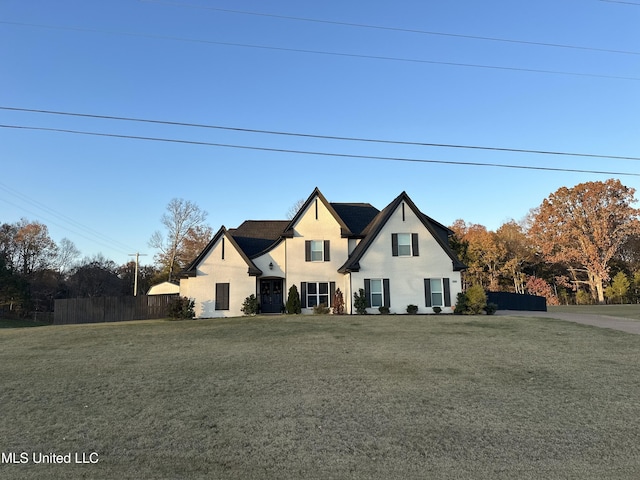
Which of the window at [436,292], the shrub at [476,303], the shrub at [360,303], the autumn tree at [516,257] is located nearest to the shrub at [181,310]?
the shrub at [360,303]

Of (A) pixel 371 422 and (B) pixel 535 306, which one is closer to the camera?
(A) pixel 371 422

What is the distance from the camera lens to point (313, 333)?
15.2m

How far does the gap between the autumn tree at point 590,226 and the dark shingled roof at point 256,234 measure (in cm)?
3194

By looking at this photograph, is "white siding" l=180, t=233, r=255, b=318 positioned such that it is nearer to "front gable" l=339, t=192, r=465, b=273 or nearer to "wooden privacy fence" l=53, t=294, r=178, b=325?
"wooden privacy fence" l=53, t=294, r=178, b=325

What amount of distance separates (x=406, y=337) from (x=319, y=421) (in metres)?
8.77

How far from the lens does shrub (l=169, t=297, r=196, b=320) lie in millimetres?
24859

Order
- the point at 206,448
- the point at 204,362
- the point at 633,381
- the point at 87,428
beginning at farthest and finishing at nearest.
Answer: the point at 204,362 < the point at 633,381 < the point at 87,428 < the point at 206,448

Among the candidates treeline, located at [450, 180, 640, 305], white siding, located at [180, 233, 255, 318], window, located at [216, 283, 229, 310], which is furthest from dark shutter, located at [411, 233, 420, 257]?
treeline, located at [450, 180, 640, 305]

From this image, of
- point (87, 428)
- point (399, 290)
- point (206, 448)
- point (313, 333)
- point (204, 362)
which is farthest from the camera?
point (399, 290)

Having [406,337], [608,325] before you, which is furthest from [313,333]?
[608,325]

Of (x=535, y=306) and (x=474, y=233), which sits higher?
(x=474, y=233)

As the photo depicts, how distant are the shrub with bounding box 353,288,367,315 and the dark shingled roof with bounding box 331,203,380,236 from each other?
4839 mm

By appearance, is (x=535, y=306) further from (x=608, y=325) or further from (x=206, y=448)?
(x=206, y=448)

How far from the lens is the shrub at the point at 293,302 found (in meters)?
24.9
